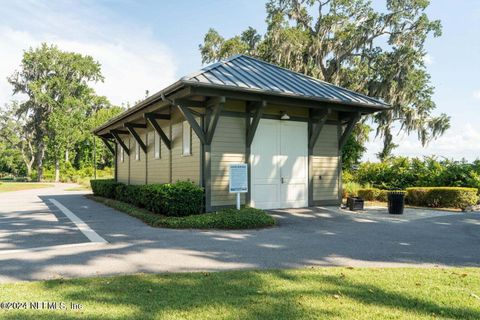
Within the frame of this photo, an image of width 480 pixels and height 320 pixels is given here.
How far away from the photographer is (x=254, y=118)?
400 inches

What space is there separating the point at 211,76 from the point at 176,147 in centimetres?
351

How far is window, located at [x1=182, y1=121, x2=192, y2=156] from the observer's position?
1099 centimetres

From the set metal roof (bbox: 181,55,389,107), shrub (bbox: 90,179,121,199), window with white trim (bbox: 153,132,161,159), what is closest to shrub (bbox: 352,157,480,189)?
metal roof (bbox: 181,55,389,107)

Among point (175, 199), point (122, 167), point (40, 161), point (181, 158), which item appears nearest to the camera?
point (175, 199)

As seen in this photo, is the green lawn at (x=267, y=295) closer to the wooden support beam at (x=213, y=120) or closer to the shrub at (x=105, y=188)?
the wooden support beam at (x=213, y=120)

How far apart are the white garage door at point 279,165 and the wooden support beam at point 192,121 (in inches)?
69.8

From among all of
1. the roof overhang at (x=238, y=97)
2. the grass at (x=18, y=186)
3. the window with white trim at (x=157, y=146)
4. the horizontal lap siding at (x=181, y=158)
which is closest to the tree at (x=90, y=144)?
the grass at (x=18, y=186)

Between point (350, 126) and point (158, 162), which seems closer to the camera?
point (350, 126)

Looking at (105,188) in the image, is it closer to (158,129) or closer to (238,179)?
(158,129)

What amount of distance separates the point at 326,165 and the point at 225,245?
22.8ft

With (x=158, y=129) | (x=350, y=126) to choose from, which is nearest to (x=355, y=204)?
(x=350, y=126)

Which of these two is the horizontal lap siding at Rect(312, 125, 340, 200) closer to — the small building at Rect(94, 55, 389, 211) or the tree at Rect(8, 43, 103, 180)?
the small building at Rect(94, 55, 389, 211)

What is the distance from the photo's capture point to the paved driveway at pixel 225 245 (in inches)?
196

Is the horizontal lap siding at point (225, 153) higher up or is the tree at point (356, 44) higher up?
the tree at point (356, 44)
